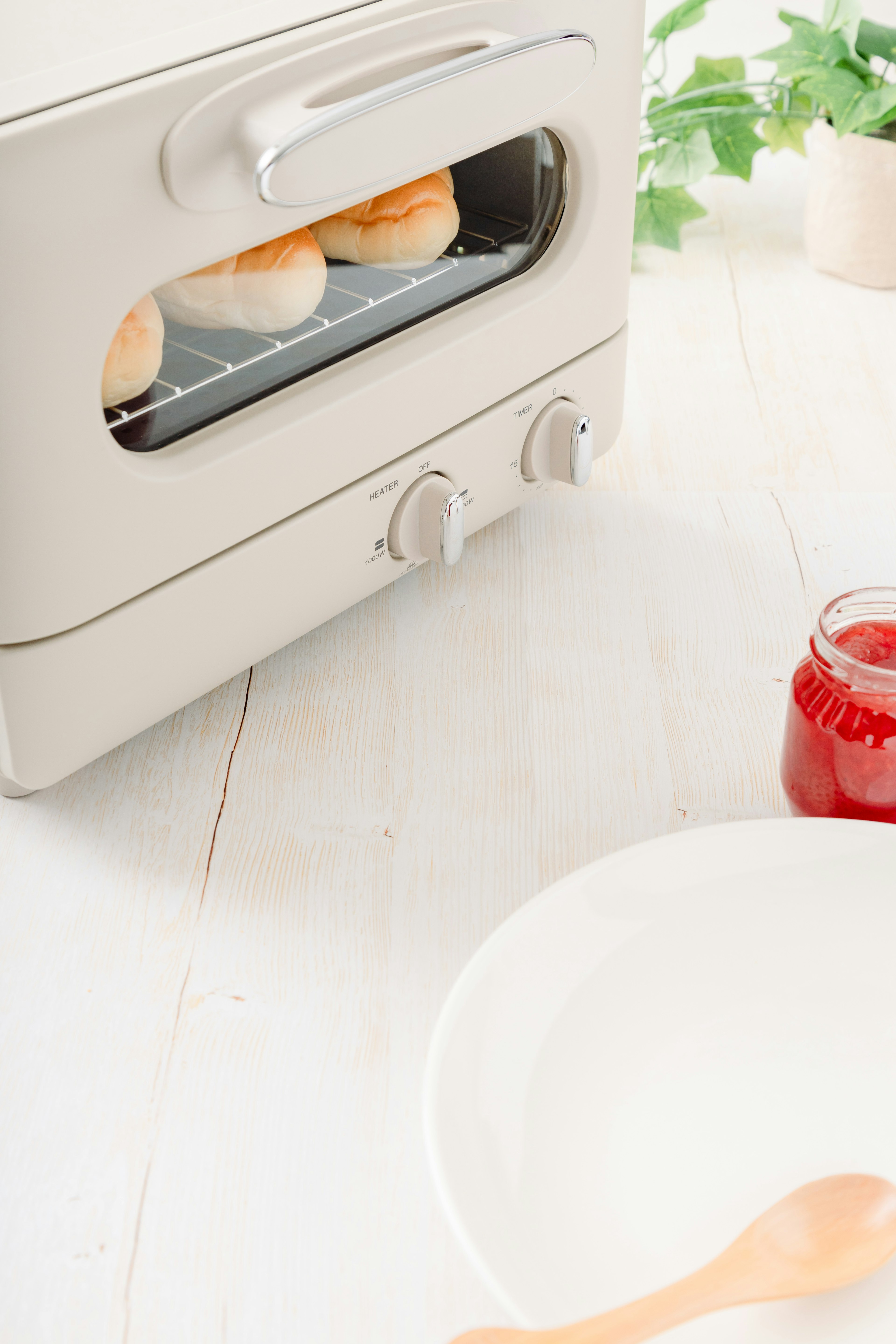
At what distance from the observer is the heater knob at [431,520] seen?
0.57m

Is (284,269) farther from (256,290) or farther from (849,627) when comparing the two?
(849,627)

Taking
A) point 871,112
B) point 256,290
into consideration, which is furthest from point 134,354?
point 871,112

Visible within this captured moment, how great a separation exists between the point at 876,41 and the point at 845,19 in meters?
0.03

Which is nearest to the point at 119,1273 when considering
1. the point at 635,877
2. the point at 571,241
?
the point at 635,877

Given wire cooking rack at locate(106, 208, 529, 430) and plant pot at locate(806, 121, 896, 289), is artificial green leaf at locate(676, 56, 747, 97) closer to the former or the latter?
plant pot at locate(806, 121, 896, 289)

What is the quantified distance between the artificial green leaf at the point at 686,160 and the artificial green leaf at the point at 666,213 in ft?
0.06

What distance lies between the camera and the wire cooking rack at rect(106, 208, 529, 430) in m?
0.47

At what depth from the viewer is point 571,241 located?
1.90 feet

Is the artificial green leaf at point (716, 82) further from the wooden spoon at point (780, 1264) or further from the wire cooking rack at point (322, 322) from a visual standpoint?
the wooden spoon at point (780, 1264)

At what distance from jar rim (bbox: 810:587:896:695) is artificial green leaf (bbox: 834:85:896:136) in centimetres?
55

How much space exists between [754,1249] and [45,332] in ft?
1.16

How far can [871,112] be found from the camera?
88cm

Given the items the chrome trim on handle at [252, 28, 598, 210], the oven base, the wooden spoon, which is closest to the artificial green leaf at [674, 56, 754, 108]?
the oven base

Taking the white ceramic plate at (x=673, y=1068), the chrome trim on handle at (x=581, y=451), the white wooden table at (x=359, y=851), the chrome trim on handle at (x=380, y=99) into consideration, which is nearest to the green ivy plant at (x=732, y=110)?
the white wooden table at (x=359, y=851)
